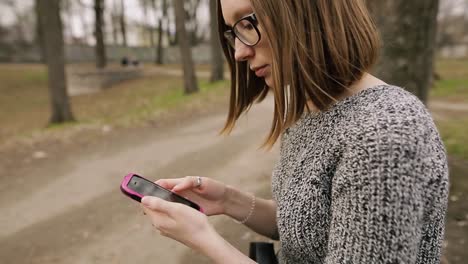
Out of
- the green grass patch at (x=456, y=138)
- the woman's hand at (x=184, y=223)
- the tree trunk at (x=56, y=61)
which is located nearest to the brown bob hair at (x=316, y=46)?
the woman's hand at (x=184, y=223)

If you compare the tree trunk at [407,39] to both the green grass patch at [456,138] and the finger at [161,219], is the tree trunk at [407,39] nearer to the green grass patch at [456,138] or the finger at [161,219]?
the green grass patch at [456,138]

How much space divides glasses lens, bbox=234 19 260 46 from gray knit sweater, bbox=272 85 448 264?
349mm

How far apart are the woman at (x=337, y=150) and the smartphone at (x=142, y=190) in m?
0.15

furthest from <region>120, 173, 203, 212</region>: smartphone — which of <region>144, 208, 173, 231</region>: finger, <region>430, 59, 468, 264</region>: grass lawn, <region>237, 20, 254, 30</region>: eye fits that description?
<region>430, 59, 468, 264</region>: grass lawn

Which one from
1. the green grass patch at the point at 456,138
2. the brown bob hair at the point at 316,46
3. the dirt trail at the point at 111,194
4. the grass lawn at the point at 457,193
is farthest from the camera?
the green grass patch at the point at 456,138

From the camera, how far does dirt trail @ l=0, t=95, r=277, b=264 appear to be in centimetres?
328

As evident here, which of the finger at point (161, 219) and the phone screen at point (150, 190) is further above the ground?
the phone screen at point (150, 190)

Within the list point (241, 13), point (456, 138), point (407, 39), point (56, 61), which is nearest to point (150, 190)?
point (241, 13)

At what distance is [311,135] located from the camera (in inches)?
52.6

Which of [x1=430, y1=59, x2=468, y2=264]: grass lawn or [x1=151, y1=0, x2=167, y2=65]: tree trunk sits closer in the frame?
[x1=430, y1=59, x2=468, y2=264]: grass lawn

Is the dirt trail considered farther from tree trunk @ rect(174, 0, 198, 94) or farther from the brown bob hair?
tree trunk @ rect(174, 0, 198, 94)

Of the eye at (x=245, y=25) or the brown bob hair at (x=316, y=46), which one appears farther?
the eye at (x=245, y=25)

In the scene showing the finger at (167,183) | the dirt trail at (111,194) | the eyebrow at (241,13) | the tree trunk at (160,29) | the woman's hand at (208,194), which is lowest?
the dirt trail at (111,194)

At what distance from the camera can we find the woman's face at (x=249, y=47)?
1300 millimetres
